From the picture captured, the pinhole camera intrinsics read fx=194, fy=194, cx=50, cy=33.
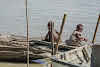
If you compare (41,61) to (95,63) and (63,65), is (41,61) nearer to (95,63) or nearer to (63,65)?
(63,65)

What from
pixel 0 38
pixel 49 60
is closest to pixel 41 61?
pixel 49 60

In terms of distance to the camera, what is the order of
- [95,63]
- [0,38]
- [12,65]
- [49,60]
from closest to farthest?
[95,63]
[49,60]
[12,65]
[0,38]

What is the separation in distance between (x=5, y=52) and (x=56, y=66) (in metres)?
3.08

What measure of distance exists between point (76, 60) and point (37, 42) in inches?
78.1

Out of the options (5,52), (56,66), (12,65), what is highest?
(56,66)

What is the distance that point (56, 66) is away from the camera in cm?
355

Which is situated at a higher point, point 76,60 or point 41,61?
point 41,61

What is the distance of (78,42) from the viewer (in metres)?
5.39

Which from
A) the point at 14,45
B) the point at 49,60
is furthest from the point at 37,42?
the point at 49,60

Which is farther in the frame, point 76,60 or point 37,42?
point 37,42

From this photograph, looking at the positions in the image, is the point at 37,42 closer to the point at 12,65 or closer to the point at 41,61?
the point at 12,65

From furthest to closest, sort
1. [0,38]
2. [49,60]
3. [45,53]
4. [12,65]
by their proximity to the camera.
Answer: [0,38], [12,65], [45,53], [49,60]

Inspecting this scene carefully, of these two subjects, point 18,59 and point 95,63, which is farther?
point 18,59

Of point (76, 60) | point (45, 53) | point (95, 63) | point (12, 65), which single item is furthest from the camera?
point (12, 65)
